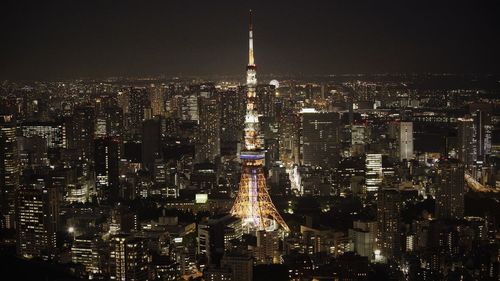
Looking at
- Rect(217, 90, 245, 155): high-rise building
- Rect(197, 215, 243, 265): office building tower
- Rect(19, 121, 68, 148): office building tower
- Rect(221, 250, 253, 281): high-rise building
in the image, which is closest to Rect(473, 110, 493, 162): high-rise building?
Rect(197, 215, 243, 265): office building tower

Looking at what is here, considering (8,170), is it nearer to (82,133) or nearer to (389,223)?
(82,133)

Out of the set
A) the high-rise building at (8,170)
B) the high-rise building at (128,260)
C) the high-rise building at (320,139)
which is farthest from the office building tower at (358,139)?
the high-rise building at (128,260)

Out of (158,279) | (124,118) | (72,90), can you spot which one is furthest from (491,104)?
(124,118)

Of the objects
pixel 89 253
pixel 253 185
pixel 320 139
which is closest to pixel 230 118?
pixel 320 139

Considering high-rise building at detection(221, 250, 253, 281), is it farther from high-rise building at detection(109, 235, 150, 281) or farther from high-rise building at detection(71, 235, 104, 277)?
high-rise building at detection(71, 235, 104, 277)

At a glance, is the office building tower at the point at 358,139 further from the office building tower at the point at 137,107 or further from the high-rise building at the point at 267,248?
the high-rise building at the point at 267,248
